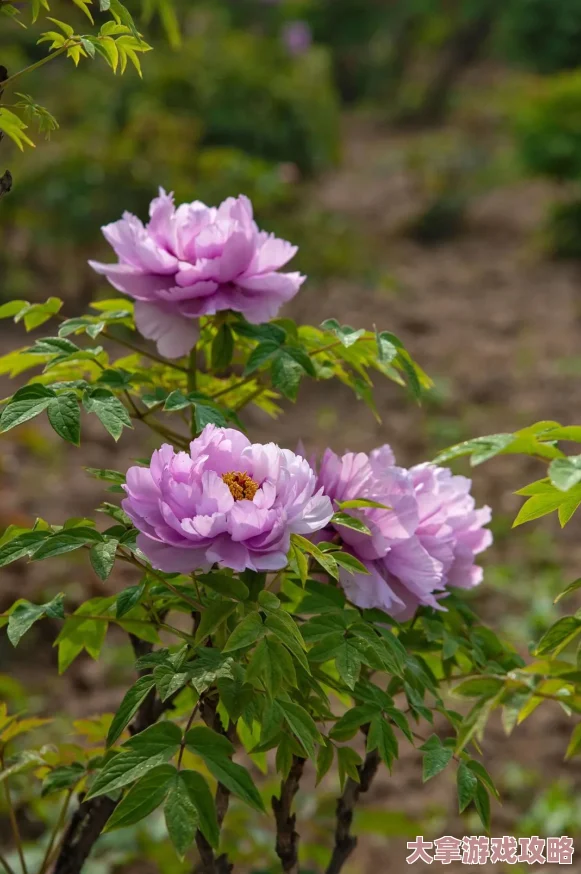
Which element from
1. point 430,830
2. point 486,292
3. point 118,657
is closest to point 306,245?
point 486,292

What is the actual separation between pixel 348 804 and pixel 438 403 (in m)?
3.76

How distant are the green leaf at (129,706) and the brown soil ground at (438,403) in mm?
1729

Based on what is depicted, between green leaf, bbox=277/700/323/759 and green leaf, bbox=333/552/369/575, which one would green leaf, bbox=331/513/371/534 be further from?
green leaf, bbox=277/700/323/759

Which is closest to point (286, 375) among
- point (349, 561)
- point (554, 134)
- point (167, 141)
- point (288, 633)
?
point (349, 561)

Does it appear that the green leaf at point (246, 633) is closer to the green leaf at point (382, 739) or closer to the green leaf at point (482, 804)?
the green leaf at point (382, 739)

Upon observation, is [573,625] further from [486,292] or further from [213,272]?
[486,292]

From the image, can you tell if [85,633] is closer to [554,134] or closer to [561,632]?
[561,632]

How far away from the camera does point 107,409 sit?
1.24 m

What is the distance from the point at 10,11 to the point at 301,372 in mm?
548

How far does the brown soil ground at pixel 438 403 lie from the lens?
9.99ft

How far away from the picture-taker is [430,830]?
2.66m

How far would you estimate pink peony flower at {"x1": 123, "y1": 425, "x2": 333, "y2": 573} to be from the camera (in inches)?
42.4

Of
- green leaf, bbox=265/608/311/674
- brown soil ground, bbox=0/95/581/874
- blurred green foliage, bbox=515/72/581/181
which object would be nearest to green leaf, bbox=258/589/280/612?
green leaf, bbox=265/608/311/674
